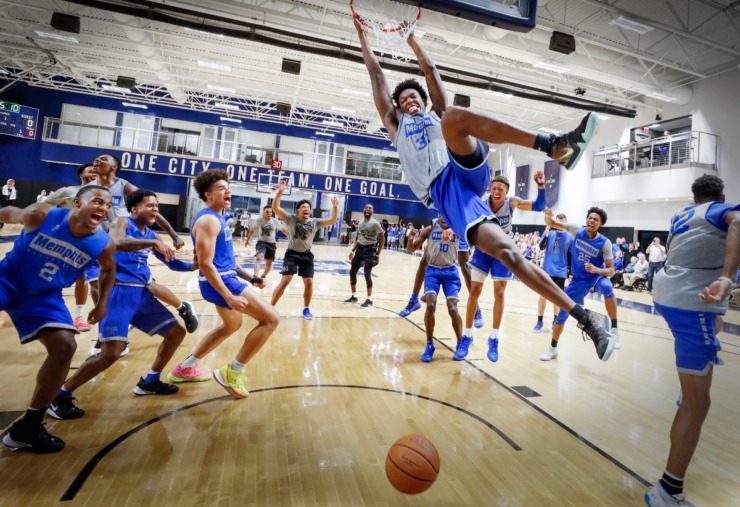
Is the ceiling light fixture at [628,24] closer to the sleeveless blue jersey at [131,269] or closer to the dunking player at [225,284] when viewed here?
the dunking player at [225,284]

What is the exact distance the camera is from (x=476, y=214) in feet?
8.43

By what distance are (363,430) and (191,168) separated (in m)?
22.6

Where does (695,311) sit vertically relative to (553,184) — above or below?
below

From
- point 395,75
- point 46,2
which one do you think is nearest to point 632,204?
point 395,75

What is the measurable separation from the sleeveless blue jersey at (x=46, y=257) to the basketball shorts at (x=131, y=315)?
2.01 feet

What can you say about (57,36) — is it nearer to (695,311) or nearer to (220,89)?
(220,89)

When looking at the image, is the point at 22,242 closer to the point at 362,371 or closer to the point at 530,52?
the point at 362,371

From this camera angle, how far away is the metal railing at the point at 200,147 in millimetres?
22156

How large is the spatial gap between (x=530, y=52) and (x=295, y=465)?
1375 cm

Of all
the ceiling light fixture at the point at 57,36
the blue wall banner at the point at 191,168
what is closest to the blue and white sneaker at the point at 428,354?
the blue wall banner at the point at 191,168

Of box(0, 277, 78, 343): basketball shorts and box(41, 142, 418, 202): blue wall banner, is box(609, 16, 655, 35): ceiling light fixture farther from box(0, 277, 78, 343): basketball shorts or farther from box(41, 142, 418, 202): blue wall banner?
box(41, 142, 418, 202): blue wall banner

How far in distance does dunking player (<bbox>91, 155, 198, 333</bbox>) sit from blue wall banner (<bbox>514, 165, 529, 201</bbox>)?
21545mm

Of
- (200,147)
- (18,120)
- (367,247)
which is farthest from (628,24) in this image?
(18,120)

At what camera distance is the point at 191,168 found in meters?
22.4
